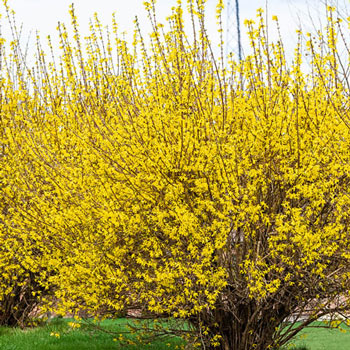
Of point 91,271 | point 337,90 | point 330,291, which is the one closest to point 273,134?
point 337,90

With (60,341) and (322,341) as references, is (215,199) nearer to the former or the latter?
(60,341)

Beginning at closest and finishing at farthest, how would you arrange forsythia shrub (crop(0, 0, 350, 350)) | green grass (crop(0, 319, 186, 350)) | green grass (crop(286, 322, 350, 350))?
forsythia shrub (crop(0, 0, 350, 350)) → green grass (crop(0, 319, 186, 350)) → green grass (crop(286, 322, 350, 350))

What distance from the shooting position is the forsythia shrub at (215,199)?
576cm

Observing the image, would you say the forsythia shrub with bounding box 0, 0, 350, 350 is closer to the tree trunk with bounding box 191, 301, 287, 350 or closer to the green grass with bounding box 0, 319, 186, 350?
the tree trunk with bounding box 191, 301, 287, 350

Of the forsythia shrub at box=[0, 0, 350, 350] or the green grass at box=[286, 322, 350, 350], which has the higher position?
the forsythia shrub at box=[0, 0, 350, 350]

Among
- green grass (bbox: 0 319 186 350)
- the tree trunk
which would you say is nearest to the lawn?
green grass (bbox: 0 319 186 350)

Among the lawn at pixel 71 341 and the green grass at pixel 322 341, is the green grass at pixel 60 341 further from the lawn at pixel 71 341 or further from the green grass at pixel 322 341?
the green grass at pixel 322 341

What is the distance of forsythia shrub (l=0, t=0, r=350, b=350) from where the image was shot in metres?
5.76

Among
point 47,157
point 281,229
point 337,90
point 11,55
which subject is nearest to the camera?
point 281,229

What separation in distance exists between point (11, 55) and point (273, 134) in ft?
19.3

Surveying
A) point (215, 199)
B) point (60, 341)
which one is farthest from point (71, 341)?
point (215, 199)

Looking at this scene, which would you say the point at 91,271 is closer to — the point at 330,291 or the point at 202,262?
the point at 202,262

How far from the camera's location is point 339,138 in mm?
6023

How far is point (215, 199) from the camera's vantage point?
6.00m
